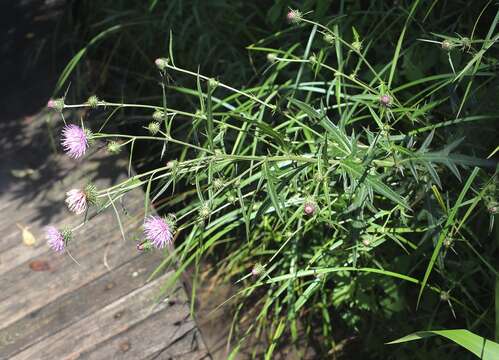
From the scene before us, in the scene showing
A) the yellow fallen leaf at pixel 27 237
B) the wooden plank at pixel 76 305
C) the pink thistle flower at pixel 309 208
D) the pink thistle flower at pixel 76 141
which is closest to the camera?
the pink thistle flower at pixel 309 208

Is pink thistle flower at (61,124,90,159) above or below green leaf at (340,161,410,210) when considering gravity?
above

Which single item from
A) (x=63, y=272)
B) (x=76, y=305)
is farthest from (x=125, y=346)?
(x=63, y=272)

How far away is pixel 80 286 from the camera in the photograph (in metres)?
2.76

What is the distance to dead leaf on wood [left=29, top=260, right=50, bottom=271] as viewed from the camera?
2.88 meters

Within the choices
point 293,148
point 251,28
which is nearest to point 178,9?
point 251,28

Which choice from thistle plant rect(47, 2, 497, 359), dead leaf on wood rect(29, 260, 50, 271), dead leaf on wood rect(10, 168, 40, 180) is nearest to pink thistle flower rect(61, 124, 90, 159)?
thistle plant rect(47, 2, 497, 359)

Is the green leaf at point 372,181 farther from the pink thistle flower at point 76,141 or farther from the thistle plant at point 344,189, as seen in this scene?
the pink thistle flower at point 76,141

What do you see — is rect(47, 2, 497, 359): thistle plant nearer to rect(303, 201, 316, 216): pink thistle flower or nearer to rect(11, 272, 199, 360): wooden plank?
rect(303, 201, 316, 216): pink thistle flower

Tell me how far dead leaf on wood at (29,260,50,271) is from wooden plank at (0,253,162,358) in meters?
0.21

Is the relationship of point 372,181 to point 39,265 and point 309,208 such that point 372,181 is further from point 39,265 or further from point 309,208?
point 39,265

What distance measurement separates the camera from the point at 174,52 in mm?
3605

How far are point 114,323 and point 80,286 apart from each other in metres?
0.26

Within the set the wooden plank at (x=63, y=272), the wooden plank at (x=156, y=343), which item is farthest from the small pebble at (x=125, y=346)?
the wooden plank at (x=63, y=272)

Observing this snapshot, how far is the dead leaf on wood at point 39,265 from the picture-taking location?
288 centimetres
